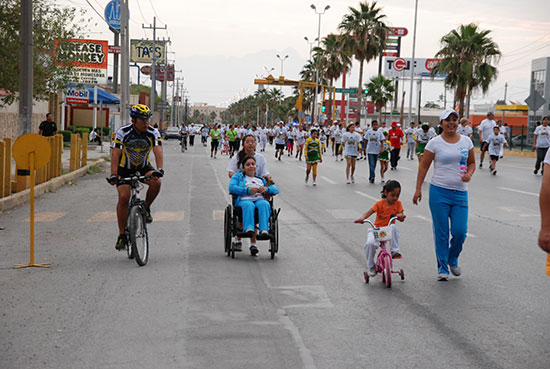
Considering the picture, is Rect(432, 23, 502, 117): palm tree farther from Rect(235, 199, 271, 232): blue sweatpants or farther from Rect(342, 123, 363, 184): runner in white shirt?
Rect(235, 199, 271, 232): blue sweatpants

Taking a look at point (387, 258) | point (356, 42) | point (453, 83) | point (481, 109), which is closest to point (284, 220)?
point (387, 258)

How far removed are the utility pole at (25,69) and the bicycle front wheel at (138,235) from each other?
906 cm

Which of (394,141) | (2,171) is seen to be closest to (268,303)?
(2,171)

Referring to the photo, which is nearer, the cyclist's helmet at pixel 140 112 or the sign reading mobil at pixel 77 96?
the cyclist's helmet at pixel 140 112

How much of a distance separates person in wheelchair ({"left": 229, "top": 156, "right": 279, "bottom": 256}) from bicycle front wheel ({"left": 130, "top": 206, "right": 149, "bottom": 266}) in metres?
1.14

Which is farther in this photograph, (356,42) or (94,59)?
(356,42)

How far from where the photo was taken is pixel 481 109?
440 ft

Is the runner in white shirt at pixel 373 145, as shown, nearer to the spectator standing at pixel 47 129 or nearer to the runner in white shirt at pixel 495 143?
the runner in white shirt at pixel 495 143

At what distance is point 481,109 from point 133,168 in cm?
13122

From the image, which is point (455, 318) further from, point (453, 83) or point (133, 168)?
point (453, 83)

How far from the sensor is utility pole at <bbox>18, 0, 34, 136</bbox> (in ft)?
55.3

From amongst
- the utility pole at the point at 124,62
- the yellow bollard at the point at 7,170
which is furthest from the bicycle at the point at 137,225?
the utility pole at the point at 124,62

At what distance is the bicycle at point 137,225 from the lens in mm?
8773

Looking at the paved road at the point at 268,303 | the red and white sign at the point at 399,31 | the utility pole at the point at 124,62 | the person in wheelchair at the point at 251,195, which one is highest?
the red and white sign at the point at 399,31
